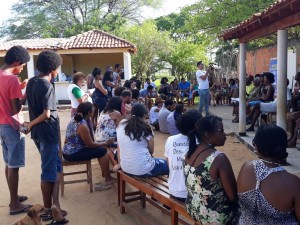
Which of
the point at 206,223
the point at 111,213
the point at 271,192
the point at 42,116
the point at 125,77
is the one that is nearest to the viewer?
the point at 271,192

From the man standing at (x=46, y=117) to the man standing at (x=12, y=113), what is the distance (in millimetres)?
276

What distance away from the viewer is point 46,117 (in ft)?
11.6

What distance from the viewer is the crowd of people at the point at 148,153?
2066 mm

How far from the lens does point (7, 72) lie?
391 cm

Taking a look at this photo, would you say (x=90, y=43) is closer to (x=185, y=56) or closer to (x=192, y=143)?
(x=185, y=56)

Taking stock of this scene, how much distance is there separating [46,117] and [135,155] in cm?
103

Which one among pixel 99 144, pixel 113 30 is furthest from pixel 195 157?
→ pixel 113 30

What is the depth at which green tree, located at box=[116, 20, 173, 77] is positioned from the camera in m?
24.8

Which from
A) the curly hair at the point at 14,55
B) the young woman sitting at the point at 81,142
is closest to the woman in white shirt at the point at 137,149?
the young woman sitting at the point at 81,142

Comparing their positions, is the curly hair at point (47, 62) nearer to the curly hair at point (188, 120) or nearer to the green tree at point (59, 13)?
the curly hair at point (188, 120)

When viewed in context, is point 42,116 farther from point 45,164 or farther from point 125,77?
point 125,77

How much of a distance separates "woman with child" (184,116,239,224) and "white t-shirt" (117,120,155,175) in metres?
1.25

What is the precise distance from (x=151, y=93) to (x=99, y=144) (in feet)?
28.2

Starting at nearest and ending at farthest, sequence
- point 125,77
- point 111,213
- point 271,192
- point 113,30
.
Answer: point 271,192 → point 111,213 → point 125,77 → point 113,30
